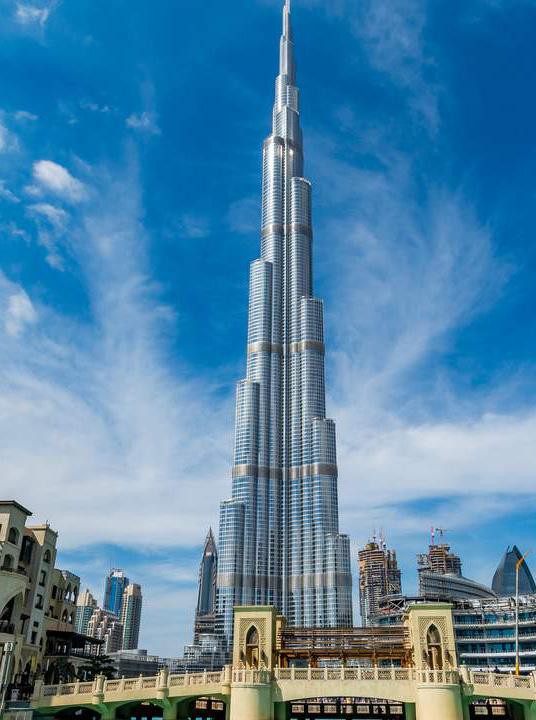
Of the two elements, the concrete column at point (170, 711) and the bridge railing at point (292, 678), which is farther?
the concrete column at point (170, 711)

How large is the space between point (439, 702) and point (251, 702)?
16.6 metres

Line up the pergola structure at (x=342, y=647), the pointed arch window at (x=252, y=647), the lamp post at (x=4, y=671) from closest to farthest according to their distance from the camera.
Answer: the lamp post at (x=4, y=671), the pointed arch window at (x=252, y=647), the pergola structure at (x=342, y=647)

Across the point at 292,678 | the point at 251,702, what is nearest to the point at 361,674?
the point at 292,678

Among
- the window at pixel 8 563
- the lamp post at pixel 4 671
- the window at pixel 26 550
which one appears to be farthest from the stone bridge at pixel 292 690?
the window at pixel 26 550

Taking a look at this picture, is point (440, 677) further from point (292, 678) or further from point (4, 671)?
point (4, 671)

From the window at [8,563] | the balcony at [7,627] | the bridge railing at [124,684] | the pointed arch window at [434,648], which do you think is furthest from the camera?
the window at [8,563]

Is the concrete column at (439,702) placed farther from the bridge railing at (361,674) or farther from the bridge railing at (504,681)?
the bridge railing at (504,681)

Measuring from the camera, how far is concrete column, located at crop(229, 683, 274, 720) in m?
54.4

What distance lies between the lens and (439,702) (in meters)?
52.9

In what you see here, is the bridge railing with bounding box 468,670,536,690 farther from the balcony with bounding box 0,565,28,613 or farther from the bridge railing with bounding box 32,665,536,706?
the balcony with bounding box 0,565,28,613

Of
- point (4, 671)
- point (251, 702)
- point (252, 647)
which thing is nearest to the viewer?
point (4, 671)

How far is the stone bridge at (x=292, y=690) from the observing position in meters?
53.8

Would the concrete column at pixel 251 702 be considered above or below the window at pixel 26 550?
below

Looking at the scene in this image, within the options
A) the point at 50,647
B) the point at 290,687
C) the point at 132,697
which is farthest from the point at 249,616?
the point at 50,647
